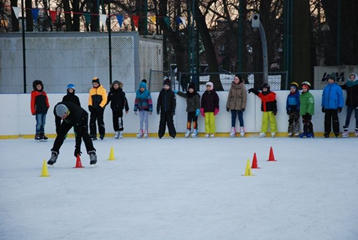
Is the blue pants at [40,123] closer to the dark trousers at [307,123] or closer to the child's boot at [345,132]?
the dark trousers at [307,123]

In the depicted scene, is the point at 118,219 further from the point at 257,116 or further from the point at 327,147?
the point at 257,116

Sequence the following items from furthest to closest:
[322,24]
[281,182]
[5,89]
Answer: [322,24] → [5,89] → [281,182]

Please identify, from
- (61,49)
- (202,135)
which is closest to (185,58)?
(61,49)

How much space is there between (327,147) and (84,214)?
9.07 m

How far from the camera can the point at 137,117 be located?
20.5m

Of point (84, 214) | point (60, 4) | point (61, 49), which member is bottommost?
point (84, 214)

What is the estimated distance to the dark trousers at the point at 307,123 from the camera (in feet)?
63.2

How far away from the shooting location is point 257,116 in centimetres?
2020

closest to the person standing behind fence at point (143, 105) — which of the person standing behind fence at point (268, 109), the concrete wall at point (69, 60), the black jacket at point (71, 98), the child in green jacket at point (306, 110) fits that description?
the black jacket at point (71, 98)

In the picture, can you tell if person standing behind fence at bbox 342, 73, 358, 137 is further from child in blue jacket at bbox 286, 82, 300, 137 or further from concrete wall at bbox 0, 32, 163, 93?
concrete wall at bbox 0, 32, 163, 93

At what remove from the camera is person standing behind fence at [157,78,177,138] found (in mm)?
19797

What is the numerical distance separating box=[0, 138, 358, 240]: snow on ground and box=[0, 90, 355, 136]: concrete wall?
3556mm

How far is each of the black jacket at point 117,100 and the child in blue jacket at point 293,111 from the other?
13.6 ft

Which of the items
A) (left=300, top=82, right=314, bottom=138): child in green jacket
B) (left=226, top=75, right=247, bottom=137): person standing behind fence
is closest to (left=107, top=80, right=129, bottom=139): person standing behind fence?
(left=226, top=75, right=247, bottom=137): person standing behind fence
